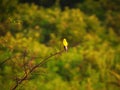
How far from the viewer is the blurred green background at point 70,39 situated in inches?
182

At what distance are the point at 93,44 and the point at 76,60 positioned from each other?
1.04 metres

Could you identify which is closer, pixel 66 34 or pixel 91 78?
pixel 91 78

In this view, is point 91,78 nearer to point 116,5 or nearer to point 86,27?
point 86,27

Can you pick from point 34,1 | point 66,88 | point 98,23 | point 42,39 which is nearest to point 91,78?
point 66,88

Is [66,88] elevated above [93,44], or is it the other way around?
[66,88]

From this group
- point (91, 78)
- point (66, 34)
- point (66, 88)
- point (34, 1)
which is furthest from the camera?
point (34, 1)

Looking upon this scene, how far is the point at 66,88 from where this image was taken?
4.35 metres

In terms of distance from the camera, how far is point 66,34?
604 cm

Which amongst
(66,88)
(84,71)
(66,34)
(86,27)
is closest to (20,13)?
(66,34)

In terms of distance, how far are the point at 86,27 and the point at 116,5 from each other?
158 centimetres

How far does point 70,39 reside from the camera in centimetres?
584

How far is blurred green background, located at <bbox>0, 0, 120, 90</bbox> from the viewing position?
4625mm

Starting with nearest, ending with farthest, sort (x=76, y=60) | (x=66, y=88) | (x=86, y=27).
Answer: (x=66, y=88) < (x=76, y=60) < (x=86, y=27)

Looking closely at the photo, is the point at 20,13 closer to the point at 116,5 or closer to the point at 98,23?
the point at 98,23
